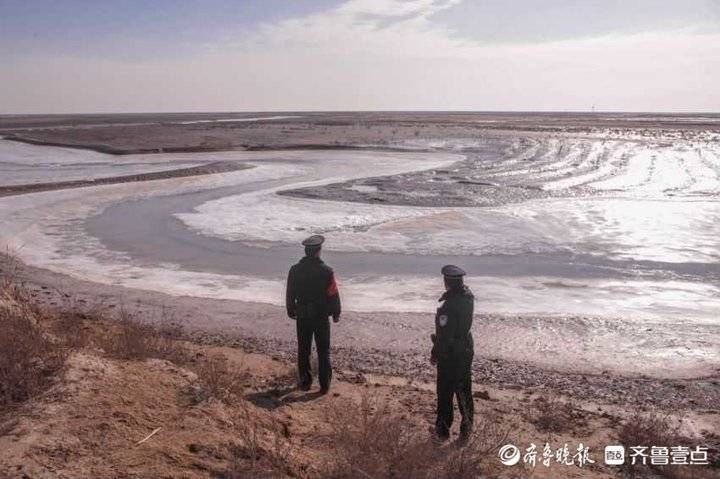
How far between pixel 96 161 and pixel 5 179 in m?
8.16

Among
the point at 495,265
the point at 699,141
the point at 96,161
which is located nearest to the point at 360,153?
the point at 96,161

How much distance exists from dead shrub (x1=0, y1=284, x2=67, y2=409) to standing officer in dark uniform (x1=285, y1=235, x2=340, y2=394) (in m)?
2.23

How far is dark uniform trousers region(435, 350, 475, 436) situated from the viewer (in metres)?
5.70

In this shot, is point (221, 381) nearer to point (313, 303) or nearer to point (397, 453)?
point (313, 303)

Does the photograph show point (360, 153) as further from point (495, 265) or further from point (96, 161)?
point (495, 265)

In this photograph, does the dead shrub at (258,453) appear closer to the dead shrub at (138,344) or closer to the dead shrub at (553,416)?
the dead shrub at (138,344)

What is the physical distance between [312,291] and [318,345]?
587mm

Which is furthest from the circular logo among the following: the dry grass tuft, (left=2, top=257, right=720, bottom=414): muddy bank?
(left=2, top=257, right=720, bottom=414): muddy bank

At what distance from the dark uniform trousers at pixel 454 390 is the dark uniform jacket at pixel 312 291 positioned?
149 centimetres

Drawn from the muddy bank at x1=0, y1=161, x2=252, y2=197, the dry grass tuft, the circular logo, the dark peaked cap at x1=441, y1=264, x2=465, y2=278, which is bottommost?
the circular logo

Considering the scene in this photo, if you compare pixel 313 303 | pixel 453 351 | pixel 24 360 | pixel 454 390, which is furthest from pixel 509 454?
pixel 24 360

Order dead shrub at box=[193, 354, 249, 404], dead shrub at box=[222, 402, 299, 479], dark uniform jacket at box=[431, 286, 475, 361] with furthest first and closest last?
dead shrub at box=[193, 354, 249, 404], dark uniform jacket at box=[431, 286, 475, 361], dead shrub at box=[222, 402, 299, 479]

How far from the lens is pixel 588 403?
22.4 feet

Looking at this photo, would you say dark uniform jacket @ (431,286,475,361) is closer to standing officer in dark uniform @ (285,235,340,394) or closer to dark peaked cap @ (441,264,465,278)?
dark peaked cap @ (441,264,465,278)
